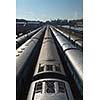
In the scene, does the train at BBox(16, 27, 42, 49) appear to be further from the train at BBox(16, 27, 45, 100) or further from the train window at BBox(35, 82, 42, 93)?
the train window at BBox(35, 82, 42, 93)

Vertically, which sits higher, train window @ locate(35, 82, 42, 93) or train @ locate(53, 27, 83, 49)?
train @ locate(53, 27, 83, 49)

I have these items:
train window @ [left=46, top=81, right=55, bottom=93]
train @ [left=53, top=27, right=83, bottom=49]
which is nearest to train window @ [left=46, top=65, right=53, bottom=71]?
train window @ [left=46, top=81, right=55, bottom=93]

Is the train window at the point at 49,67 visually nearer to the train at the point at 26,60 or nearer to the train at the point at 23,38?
the train at the point at 26,60

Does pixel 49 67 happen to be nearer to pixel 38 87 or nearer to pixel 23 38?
pixel 38 87

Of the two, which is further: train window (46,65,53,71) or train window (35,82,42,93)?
train window (46,65,53,71)

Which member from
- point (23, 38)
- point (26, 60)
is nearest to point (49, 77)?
point (26, 60)
